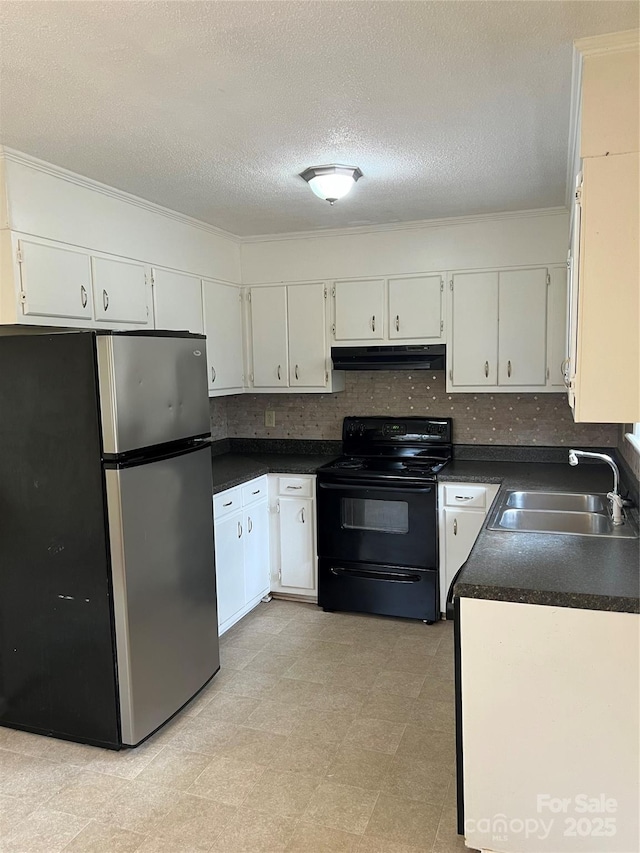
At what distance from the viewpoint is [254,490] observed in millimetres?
3830

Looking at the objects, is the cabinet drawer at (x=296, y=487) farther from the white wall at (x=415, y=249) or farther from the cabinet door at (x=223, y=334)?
the white wall at (x=415, y=249)

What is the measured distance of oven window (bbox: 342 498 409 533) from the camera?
3.69m

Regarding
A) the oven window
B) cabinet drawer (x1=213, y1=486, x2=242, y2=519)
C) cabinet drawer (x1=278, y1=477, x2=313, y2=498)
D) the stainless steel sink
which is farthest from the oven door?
the stainless steel sink

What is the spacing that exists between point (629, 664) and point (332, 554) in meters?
2.24

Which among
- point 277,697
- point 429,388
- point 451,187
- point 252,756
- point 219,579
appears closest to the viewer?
point 252,756

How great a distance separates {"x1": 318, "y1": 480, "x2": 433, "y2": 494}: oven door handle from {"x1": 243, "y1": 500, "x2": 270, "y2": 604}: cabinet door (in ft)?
1.41

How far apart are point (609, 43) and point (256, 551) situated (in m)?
3.05

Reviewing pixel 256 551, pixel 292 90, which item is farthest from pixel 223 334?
pixel 292 90

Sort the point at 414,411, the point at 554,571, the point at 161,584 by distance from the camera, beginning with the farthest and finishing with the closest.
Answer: the point at 414,411
the point at 161,584
the point at 554,571

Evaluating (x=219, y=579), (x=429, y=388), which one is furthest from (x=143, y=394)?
(x=429, y=388)

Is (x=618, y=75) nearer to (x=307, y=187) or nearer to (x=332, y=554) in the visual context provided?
(x=307, y=187)

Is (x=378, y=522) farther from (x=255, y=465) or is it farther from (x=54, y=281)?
(x=54, y=281)

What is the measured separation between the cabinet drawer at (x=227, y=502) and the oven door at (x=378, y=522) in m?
0.51

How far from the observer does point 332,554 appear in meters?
3.84
